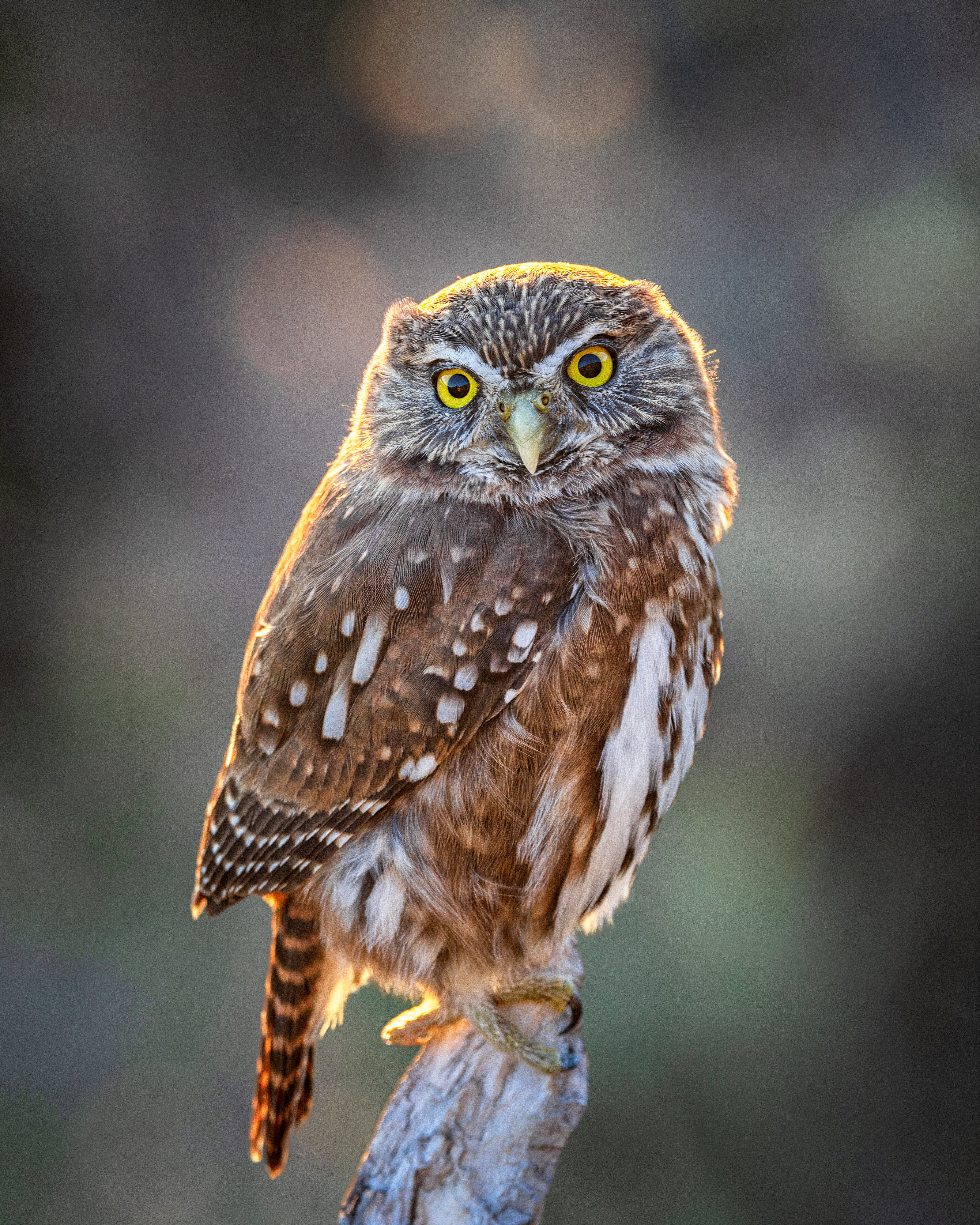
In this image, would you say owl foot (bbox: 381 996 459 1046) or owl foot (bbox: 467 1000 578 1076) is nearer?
owl foot (bbox: 467 1000 578 1076)

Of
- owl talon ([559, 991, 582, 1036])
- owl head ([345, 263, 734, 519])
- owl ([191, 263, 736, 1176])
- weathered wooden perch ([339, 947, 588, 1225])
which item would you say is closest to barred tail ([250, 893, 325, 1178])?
owl ([191, 263, 736, 1176])

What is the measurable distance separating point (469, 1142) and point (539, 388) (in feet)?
4.51

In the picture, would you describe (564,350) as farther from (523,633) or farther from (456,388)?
(523,633)

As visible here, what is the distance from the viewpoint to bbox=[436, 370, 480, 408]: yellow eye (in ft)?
5.23

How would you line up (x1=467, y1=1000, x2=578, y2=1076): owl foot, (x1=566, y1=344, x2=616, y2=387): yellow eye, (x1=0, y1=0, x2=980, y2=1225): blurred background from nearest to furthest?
(x1=566, y1=344, x2=616, y2=387): yellow eye < (x1=467, y1=1000, x2=578, y2=1076): owl foot < (x1=0, y1=0, x2=980, y2=1225): blurred background

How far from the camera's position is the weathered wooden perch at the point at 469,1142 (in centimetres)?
161

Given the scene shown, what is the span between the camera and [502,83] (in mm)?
3967

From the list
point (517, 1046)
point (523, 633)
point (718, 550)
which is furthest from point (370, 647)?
point (718, 550)

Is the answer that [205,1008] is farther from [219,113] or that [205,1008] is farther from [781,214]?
[781,214]

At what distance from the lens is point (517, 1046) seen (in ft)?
5.86

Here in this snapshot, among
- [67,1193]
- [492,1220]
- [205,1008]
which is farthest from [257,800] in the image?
[67,1193]

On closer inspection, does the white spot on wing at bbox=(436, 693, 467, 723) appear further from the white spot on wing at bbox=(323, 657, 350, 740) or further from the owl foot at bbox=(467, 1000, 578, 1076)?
the owl foot at bbox=(467, 1000, 578, 1076)

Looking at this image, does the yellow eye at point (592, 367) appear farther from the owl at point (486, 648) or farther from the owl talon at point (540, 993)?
the owl talon at point (540, 993)

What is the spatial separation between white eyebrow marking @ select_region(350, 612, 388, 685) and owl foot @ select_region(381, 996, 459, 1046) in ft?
2.64
